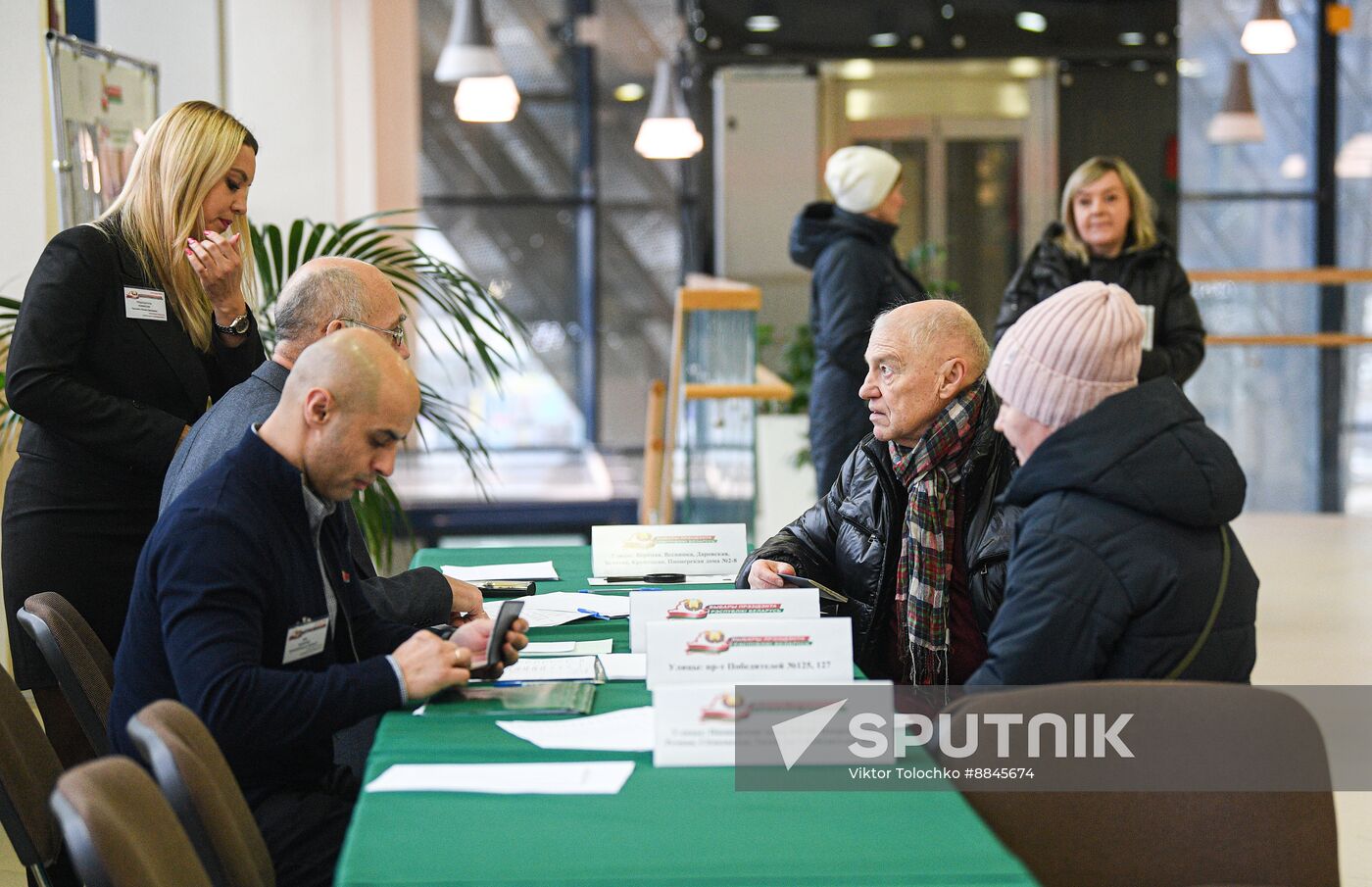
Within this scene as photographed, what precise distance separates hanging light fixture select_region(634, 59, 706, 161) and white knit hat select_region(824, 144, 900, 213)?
4.07 metres

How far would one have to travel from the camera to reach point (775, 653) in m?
2.03

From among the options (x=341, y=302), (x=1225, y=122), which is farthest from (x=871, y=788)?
(x=1225, y=122)

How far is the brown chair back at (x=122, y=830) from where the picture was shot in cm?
139

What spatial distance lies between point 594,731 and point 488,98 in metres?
7.40

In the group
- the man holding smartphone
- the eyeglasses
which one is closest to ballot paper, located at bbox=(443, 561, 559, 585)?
the eyeglasses

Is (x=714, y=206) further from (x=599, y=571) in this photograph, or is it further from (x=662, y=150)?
(x=599, y=571)

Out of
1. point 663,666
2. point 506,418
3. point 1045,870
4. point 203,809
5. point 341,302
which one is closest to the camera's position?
point 203,809

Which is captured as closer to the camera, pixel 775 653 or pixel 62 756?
pixel 775 653

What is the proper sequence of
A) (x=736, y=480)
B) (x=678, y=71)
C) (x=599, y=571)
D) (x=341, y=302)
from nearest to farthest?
(x=341, y=302) < (x=599, y=571) < (x=736, y=480) < (x=678, y=71)

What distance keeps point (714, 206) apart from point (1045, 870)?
8.29 metres

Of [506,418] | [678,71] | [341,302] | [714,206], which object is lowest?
[506,418]

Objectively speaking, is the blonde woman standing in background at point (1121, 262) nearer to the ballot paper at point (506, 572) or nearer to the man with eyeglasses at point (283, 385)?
Result: the ballot paper at point (506, 572)

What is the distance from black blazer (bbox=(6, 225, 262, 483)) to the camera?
9.85 ft

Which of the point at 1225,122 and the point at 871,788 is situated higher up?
the point at 1225,122
